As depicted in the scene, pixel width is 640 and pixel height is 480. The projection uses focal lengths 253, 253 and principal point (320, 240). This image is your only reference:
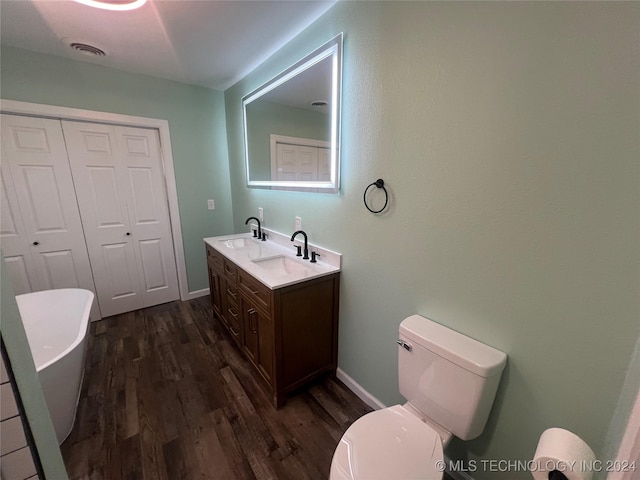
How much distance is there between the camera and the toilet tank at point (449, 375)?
97 centimetres

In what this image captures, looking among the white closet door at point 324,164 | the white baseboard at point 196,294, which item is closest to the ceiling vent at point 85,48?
the white closet door at point 324,164

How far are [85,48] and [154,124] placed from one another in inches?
27.0

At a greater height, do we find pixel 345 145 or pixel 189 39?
pixel 189 39

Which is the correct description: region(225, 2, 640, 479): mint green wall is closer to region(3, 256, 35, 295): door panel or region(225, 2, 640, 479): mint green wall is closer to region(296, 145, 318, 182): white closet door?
region(296, 145, 318, 182): white closet door

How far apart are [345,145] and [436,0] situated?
2.39 feet

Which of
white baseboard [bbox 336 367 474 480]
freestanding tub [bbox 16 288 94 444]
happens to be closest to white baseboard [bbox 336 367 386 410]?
white baseboard [bbox 336 367 474 480]

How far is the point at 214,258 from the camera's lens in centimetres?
233

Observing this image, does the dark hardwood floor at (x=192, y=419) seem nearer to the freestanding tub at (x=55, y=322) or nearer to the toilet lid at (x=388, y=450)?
the freestanding tub at (x=55, y=322)

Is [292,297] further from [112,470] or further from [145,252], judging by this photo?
[145,252]

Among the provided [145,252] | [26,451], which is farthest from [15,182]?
[26,451]

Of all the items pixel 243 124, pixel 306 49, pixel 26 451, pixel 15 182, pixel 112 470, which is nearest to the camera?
pixel 26 451

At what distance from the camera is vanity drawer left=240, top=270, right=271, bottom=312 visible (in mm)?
1512

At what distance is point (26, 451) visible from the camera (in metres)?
0.62

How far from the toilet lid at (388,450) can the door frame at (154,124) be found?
266 cm
